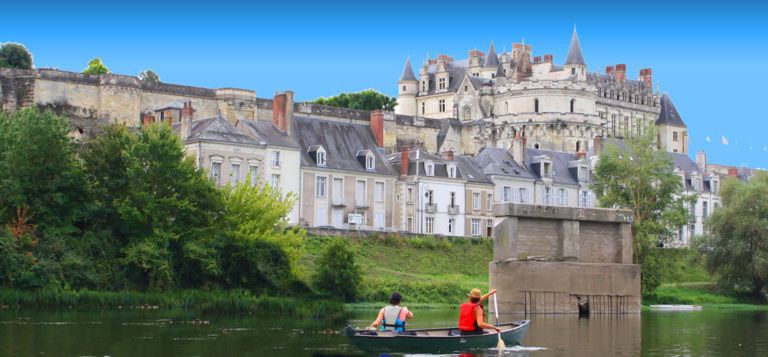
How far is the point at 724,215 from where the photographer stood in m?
56.2

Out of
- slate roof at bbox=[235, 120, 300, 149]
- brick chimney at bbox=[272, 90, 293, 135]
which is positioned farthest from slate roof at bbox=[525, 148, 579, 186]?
slate roof at bbox=[235, 120, 300, 149]

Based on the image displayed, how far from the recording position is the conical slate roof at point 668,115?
5007 inches

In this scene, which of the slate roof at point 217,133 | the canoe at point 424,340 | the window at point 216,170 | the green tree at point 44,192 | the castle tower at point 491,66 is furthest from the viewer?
the castle tower at point 491,66

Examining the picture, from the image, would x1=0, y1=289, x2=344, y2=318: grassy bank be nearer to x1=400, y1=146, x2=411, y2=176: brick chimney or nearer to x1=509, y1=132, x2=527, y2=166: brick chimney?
x1=400, y1=146, x2=411, y2=176: brick chimney

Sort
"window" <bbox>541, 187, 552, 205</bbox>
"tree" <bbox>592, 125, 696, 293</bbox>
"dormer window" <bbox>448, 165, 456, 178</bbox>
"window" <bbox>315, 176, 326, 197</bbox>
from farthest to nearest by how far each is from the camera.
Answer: "window" <bbox>541, 187, 552, 205</bbox>
"dormer window" <bbox>448, 165, 456, 178</bbox>
"window" <bbox>315, 176, 326, 197</bbox>
"tree" <bbox>592, 125, 696, 293</bbox>

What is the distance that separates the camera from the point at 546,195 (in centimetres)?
7150

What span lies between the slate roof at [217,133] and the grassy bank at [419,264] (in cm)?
755

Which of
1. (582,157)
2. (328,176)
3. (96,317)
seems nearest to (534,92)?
(582,157)

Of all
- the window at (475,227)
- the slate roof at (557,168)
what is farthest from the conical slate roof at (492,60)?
the window at (475,227)

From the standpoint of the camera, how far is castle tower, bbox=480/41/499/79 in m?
118

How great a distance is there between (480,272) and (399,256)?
15.0ft

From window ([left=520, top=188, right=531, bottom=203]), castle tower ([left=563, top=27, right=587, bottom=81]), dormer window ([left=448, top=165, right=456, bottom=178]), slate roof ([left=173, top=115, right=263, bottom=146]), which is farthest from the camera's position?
castle tower ([left=563, top=27, right=587, bottom=81])

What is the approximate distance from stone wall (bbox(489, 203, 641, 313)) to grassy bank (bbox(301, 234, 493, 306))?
7403 mm

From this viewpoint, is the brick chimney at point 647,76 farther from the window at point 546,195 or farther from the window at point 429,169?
the window at point 429,169
